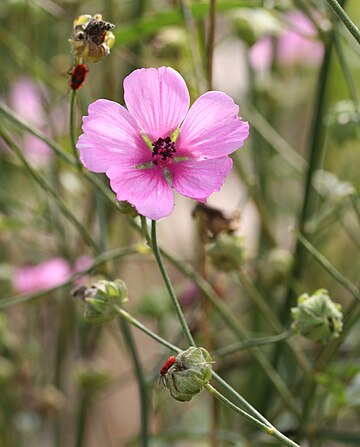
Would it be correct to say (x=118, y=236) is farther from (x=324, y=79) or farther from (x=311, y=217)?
(x=324, y=79)

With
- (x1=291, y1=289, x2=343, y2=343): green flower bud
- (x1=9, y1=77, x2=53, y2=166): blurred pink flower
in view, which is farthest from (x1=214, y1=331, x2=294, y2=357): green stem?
(x1=9, y1=77, x2=53, y2=166): blurred pink flower

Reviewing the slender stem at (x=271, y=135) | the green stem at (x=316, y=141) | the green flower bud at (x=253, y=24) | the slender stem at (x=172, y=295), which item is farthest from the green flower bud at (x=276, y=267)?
the slender stem at (x=172, y=295)

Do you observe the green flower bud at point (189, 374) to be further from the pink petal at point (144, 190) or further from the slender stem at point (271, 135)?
the slender stem at point (271, 135)

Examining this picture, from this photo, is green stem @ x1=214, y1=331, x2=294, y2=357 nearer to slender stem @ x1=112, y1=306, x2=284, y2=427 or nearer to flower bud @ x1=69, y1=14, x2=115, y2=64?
slender stem @ x1=112, y1=306, x2=284, y2=427

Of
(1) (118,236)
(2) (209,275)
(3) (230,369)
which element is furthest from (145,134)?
(1) (118,236)

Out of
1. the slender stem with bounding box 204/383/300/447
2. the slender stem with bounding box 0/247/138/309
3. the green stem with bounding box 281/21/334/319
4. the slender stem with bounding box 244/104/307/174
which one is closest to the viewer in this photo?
the slender stem with bounding box 204/383/300/447

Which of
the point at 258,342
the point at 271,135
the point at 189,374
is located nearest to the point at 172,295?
the point at 189,374

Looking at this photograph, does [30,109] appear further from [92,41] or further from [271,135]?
[92,41]

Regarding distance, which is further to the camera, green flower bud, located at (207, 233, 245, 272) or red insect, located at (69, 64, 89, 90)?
green flower bud, located at (207, 233, 245, 272)
